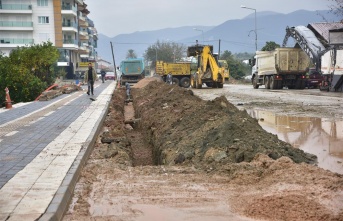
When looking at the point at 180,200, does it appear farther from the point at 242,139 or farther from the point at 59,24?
the point at 59,24

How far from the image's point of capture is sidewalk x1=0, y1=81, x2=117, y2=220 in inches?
184

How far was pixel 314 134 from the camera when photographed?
1050cm

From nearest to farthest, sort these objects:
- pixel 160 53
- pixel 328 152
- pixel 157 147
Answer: pixel 328 152, pixel 157 147, pixel 160 53

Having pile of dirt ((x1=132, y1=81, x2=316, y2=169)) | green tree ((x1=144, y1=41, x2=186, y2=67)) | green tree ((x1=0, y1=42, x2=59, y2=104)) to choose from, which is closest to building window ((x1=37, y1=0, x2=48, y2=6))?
green tree ((x1=144, y1=41, x2=186, y2=67))

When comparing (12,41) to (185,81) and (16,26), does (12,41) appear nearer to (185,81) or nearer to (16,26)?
(16,26)

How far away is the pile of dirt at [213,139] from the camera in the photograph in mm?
7205

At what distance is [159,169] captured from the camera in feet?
22.7

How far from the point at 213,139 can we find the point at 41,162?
3204mm

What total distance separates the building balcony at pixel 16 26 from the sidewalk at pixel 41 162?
57489 millimetres

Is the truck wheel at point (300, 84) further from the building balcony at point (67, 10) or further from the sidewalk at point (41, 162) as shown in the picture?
the building balcony at point (67, 10)

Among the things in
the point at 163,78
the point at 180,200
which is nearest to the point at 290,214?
the point at 180,200

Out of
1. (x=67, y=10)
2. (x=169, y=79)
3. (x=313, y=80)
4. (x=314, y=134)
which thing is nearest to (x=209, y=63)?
(x=169, y=79)

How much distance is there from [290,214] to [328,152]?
4323mm

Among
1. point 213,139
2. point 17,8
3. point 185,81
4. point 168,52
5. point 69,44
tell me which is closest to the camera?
point 213,139
